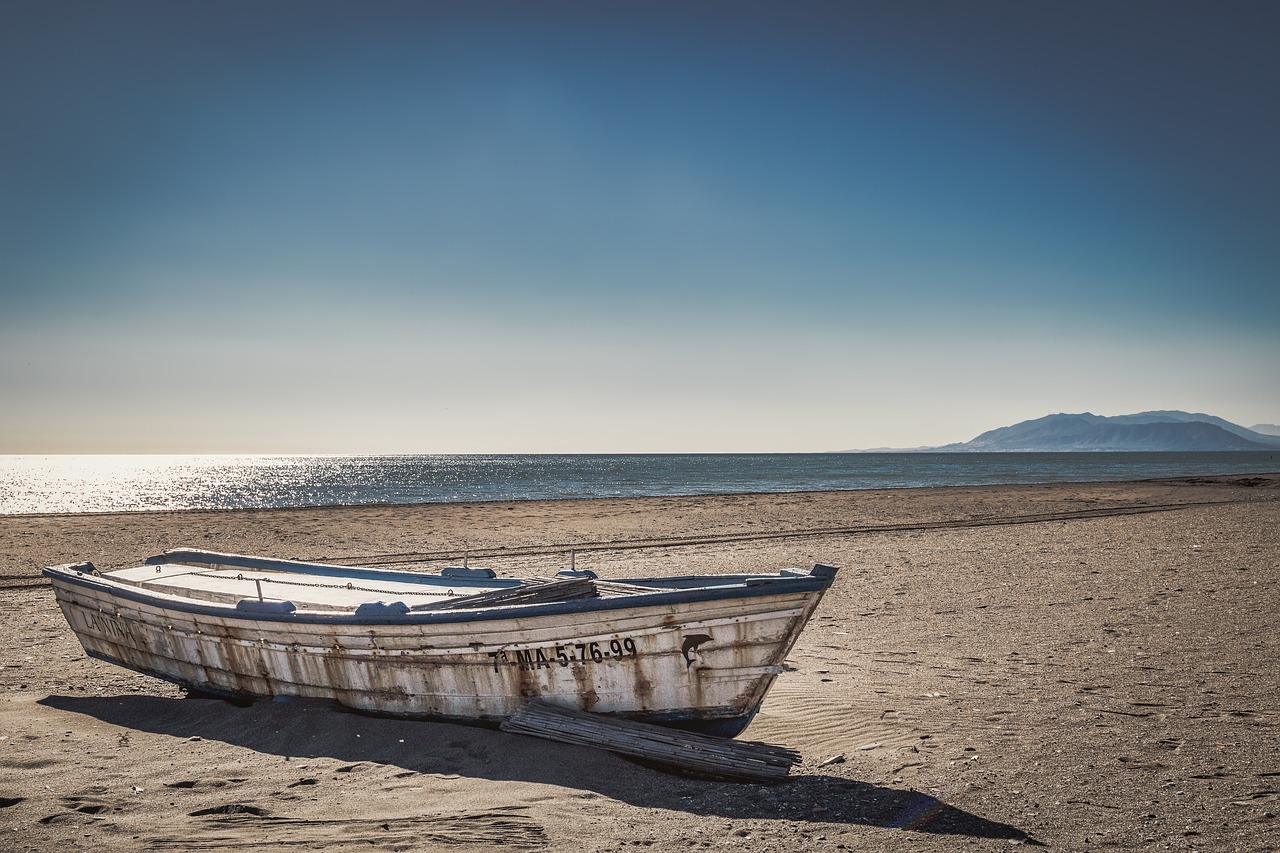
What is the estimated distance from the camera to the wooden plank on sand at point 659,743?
5.86m

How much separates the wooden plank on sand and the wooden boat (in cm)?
17

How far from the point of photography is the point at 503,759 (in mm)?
6156

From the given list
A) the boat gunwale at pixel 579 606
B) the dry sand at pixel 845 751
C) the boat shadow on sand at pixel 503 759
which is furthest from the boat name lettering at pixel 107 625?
the boat gunwale at pixel 579 606

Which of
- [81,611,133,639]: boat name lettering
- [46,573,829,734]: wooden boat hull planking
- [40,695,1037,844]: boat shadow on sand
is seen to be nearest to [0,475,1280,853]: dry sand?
[40,695,1037,844]: boat shadow on sand

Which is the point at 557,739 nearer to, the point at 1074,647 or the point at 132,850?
the point at 132,850

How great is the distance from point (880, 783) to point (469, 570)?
18.7ft

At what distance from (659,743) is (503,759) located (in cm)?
124

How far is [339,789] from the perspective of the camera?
5.59m

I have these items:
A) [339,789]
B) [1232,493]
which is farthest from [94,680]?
[1232,493]

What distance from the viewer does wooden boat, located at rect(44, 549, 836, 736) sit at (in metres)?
6.21

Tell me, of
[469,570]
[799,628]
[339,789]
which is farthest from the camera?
[469,570]

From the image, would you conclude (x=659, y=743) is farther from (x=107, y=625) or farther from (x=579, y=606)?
(x=107, y=625)

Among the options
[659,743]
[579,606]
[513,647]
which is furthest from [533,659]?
[659,743]

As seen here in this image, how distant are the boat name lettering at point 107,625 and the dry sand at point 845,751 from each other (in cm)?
58
